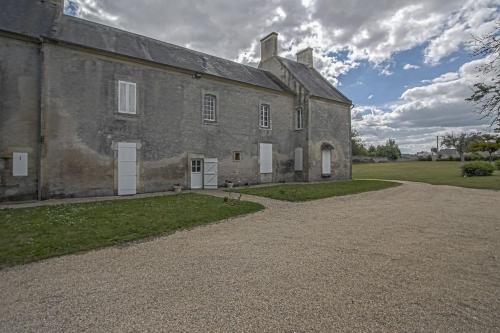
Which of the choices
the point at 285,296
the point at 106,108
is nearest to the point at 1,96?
the point at 106,108

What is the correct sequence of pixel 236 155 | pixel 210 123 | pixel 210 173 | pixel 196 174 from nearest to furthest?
1. pixel 196 174
2. pixel 210 173
3. pixel 210 123
4. pixel 236 155

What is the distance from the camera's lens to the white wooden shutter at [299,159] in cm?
1800

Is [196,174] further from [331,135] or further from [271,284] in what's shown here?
[271,284]

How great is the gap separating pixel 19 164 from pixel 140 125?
15.0 ft

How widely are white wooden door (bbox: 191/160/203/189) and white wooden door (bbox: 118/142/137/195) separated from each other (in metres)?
2.93

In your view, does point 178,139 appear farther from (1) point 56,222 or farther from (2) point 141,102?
(1) point 56,222

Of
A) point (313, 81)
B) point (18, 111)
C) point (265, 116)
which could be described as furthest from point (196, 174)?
point (313, 81)

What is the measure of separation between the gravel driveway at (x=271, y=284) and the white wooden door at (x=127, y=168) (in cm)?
723

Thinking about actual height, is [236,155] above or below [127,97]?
below

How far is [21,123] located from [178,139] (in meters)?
6.00

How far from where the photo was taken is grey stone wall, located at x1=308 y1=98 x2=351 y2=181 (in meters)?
18.0

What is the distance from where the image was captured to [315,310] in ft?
8.68

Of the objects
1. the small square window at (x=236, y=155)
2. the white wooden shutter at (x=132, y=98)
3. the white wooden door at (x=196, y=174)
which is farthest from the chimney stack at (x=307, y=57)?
the white wooden shutter at (x=132, y=98)

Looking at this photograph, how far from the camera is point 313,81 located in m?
20.5
